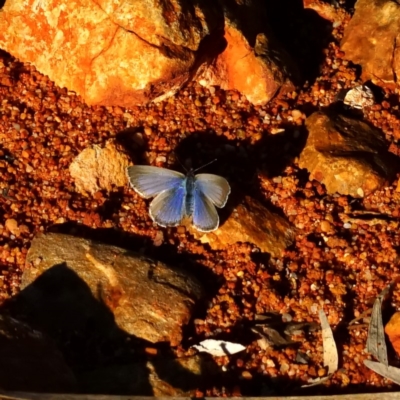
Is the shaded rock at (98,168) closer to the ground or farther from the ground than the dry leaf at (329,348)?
farther from the ground

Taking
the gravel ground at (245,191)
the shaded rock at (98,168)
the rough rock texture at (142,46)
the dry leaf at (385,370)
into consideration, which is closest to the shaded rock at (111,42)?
the rough rock texture at (142,46)

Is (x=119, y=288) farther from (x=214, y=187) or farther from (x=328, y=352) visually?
(x=328, y=352)

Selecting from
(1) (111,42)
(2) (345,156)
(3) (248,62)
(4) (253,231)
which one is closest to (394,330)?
(4) (253,231)

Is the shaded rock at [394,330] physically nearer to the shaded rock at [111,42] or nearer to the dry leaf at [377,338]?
the dry leaf at [377,338]

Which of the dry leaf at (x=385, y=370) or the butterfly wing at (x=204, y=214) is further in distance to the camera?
the butterfly wing at (x=204, y=214)

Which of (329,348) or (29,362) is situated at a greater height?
(329,348)

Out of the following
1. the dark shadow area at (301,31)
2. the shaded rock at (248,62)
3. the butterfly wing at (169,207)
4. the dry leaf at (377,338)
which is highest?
the dark shadow area at (301,31)

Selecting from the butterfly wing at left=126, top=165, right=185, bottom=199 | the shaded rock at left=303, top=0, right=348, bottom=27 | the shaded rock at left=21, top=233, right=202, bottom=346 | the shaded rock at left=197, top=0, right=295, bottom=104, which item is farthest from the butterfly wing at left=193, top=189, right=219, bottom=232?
the shaded rock at left=303, top=0, right=348, bottom=27
